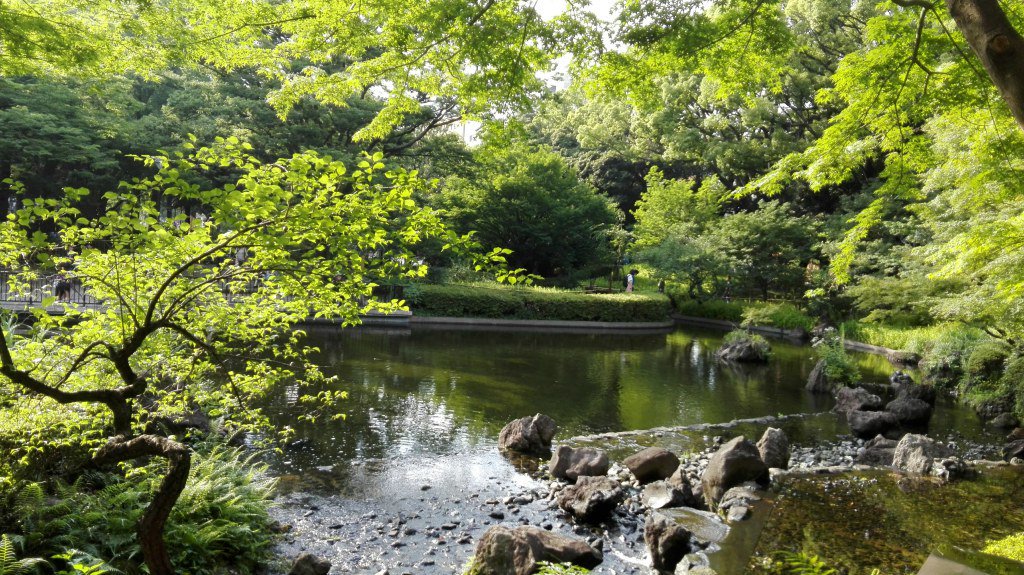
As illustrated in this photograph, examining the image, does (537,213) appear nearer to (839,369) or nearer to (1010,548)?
(839,369)

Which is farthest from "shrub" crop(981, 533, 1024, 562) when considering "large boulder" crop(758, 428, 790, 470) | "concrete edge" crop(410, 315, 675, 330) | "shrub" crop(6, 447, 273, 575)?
"concrete edge" crop(410, 315, 675, 330)

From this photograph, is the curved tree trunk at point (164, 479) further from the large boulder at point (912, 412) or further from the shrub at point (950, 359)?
the shrub at point (950, 359)

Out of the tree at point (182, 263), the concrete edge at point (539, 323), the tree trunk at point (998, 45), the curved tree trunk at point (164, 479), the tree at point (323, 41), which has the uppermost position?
the tree at point (323, 41)

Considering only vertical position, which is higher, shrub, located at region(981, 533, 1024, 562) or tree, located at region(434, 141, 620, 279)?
tree, located at region(434, 141, 620, 279)

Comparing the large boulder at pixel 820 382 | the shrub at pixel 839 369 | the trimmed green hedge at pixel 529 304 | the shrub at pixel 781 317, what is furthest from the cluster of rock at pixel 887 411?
the trimmed green hedge at pixel 529 304

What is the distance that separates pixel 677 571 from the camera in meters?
5.28

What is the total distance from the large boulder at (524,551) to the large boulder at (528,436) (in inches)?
126

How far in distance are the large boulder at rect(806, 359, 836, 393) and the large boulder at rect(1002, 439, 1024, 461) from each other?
461 centimetres

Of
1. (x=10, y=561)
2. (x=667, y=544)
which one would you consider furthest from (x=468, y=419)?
(x=10, y=561)

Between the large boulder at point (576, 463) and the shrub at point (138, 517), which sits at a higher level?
the shrub at point (138, 517)

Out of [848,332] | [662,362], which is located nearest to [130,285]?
[662,362]

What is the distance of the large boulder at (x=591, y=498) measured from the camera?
20.9 ft

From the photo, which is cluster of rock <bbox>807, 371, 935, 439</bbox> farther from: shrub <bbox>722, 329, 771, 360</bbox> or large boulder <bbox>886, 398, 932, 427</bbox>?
shrub <bbox>722, 329, 771, 360</bbox>

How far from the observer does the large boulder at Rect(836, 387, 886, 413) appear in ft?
36.6
